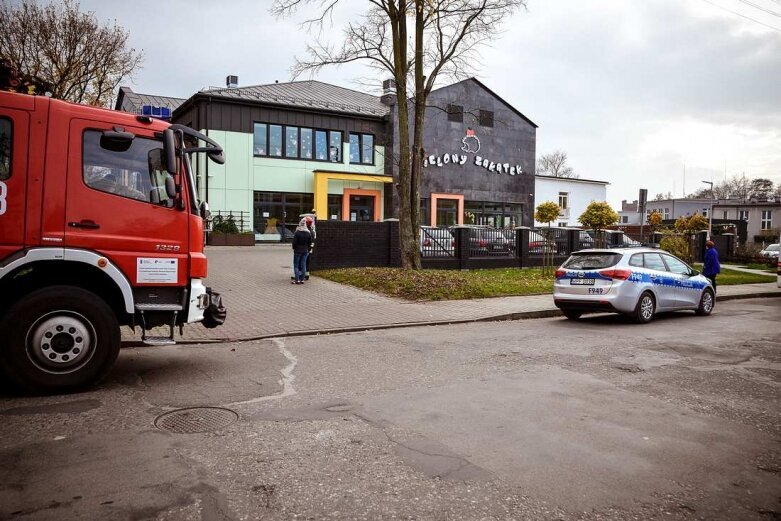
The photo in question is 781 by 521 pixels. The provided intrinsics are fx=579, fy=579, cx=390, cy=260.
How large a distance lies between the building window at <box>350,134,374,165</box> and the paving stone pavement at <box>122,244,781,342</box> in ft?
61.6

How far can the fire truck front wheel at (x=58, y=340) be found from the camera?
5488mm

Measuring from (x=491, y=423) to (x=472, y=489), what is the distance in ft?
4.58

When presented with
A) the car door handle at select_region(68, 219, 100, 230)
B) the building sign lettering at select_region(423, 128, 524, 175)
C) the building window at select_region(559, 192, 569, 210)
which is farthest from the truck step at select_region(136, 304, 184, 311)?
the building window at select_region(559, 192, 569, 210)

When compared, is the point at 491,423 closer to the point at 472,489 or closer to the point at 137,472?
the point at 472,489

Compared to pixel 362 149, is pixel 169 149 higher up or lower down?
lower down

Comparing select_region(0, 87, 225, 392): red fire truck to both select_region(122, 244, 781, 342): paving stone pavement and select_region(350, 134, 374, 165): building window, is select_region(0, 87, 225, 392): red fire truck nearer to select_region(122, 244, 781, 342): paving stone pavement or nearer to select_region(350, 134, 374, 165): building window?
select_region(122, 244, 781, 342): paving stone pavement

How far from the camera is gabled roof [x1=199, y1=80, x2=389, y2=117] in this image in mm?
32344

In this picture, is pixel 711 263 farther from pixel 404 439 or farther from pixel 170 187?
pixel 170 187

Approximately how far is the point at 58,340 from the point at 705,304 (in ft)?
43.3

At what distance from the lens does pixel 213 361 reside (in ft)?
24.8

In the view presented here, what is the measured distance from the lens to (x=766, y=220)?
69375mm

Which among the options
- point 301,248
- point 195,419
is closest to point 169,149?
point 195,419

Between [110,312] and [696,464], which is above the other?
[110,312]

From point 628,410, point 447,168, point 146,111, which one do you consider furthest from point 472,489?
point 447,168
